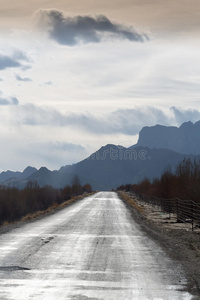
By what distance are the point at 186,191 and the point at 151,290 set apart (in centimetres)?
2256

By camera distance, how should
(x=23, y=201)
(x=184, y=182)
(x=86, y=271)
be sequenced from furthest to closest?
(x=23, y=201) < (x=184, y=182) < (x=86, y=271)

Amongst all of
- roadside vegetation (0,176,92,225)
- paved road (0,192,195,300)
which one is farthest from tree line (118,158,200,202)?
roadside vegetation (0,176,92,225)

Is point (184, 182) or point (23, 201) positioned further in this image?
point (23, 201)

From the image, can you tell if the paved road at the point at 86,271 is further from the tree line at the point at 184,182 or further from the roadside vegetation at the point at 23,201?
the roadside vegetation at the point at 23,201

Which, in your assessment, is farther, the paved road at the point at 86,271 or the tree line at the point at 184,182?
the tree line at the point at 184,182

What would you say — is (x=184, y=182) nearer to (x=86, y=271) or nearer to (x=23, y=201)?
(x=86, y=271)

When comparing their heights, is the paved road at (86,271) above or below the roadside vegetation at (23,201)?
below

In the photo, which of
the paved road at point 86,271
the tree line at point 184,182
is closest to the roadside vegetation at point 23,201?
the tree line at point 184,182

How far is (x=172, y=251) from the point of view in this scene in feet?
48.9

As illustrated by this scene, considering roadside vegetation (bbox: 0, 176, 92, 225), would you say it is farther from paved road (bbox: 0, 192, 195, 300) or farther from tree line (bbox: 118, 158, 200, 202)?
paved road (bbox: 0, 192, 195, 300)

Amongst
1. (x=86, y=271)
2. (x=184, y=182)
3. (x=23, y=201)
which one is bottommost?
(x=86, y=271)

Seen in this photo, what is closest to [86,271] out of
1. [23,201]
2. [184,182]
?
[184,182]

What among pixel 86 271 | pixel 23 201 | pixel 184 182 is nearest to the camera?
pixel 86 271

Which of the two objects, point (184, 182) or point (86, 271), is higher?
point (184, 182)
